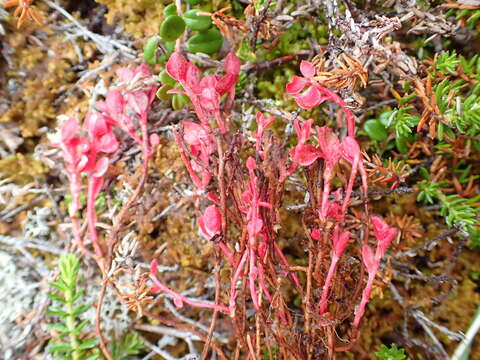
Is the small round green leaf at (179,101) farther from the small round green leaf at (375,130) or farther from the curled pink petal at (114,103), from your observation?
the small round green leaf at (375,130)

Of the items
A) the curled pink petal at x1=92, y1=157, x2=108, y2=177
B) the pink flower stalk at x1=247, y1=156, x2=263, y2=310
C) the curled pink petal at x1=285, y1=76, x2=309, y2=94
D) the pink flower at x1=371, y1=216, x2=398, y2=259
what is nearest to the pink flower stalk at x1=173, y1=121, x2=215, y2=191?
the pink flower stalk at x1=247, y1=156, x2=263, y2=310

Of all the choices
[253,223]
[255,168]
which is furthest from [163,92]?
[253,223]

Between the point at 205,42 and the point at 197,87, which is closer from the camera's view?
the point at 197,87

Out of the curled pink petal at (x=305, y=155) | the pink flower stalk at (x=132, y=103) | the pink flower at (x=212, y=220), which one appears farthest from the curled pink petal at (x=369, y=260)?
the pink flower stalk at (x=132, y=103)

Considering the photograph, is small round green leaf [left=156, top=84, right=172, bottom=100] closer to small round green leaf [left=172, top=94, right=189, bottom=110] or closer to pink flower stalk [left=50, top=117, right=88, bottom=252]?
small round green leaf [left=172, top=94, right=189, bottom=110]

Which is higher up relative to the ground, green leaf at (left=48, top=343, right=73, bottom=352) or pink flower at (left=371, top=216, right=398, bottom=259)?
pink flower at (left=371, top=216, right=398, bottom=259)

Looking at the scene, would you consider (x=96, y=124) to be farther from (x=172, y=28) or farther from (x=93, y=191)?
(x=172, y=28)

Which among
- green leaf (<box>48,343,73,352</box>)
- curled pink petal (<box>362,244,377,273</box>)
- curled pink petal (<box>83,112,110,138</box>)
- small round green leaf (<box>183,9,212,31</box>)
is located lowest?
green leaf (<box>48,343,73,352</box>)
